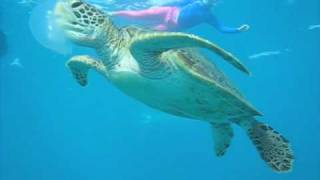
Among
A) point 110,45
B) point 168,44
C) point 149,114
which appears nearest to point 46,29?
point 110,45

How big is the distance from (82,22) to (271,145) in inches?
105

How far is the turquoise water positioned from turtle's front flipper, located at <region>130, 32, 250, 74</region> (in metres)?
10.2

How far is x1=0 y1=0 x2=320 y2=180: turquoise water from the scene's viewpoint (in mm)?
16938

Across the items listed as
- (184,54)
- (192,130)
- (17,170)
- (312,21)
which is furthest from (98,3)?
(17,170)

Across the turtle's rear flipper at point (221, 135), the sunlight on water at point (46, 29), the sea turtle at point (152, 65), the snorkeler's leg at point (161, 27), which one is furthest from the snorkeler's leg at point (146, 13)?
the sea turtle at point (152, 65)

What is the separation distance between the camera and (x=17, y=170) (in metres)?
43.2

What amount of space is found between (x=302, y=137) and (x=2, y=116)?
2194 centimetres

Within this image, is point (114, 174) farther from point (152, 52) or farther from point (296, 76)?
point (152, 52)

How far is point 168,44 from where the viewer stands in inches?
156

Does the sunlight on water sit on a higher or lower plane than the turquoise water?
lower

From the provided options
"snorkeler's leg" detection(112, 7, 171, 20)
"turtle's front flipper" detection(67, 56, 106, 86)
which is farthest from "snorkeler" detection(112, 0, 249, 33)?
"turtle's front flipper" detection(67, 56, 106, 86)

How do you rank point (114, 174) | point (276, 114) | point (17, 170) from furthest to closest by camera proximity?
point (114, 174)
point (17, 170)
point (276, 114)

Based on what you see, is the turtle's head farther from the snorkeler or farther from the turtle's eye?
the snorkeler

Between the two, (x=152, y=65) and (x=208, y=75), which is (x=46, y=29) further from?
(x=208, y=75)
